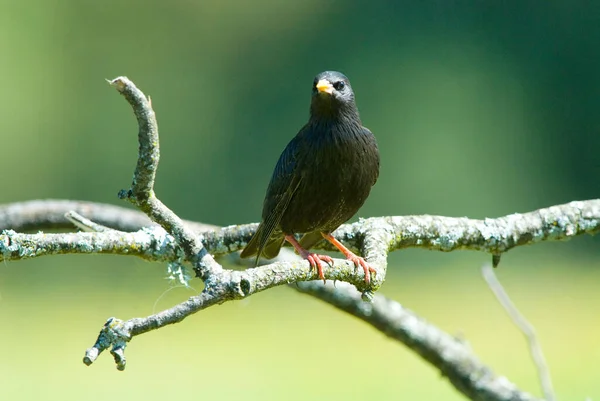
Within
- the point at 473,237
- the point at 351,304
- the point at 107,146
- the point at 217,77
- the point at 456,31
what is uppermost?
the point at 456,31

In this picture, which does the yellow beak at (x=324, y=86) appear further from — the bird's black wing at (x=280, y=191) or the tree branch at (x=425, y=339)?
the tree branch at (x=425, y=339)

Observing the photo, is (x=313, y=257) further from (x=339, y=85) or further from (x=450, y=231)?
(x=339, y=85)

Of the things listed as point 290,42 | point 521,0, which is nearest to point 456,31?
point 521,0

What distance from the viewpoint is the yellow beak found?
4.59m

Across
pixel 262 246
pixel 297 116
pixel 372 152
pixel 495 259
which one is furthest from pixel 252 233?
pixel 297 116

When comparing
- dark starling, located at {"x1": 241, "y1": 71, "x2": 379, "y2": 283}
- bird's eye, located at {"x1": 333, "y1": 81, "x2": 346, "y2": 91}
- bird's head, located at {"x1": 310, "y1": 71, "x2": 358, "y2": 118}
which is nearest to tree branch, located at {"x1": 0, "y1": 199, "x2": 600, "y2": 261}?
dark starling, located at {"x1": 241, "y1": 71, "x2": 379, "y2": 283}

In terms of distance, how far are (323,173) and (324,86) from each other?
0.44 metres

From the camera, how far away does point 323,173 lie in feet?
14.9

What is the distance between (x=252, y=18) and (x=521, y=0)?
4.78 meters

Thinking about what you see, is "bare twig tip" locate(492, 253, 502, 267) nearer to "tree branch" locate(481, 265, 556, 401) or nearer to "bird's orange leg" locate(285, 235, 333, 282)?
"tree branch" locate(481, 265, 556, 401)

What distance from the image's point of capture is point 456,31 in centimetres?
1608

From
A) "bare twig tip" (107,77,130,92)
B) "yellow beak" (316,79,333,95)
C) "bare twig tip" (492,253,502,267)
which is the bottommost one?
"bare twig tip" (107,77,130,92)

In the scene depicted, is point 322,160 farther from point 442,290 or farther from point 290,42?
point 290,42

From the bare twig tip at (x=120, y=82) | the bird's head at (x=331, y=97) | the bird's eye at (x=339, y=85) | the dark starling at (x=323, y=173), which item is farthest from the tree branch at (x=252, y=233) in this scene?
the bird's eye at (x=339, y=85)
